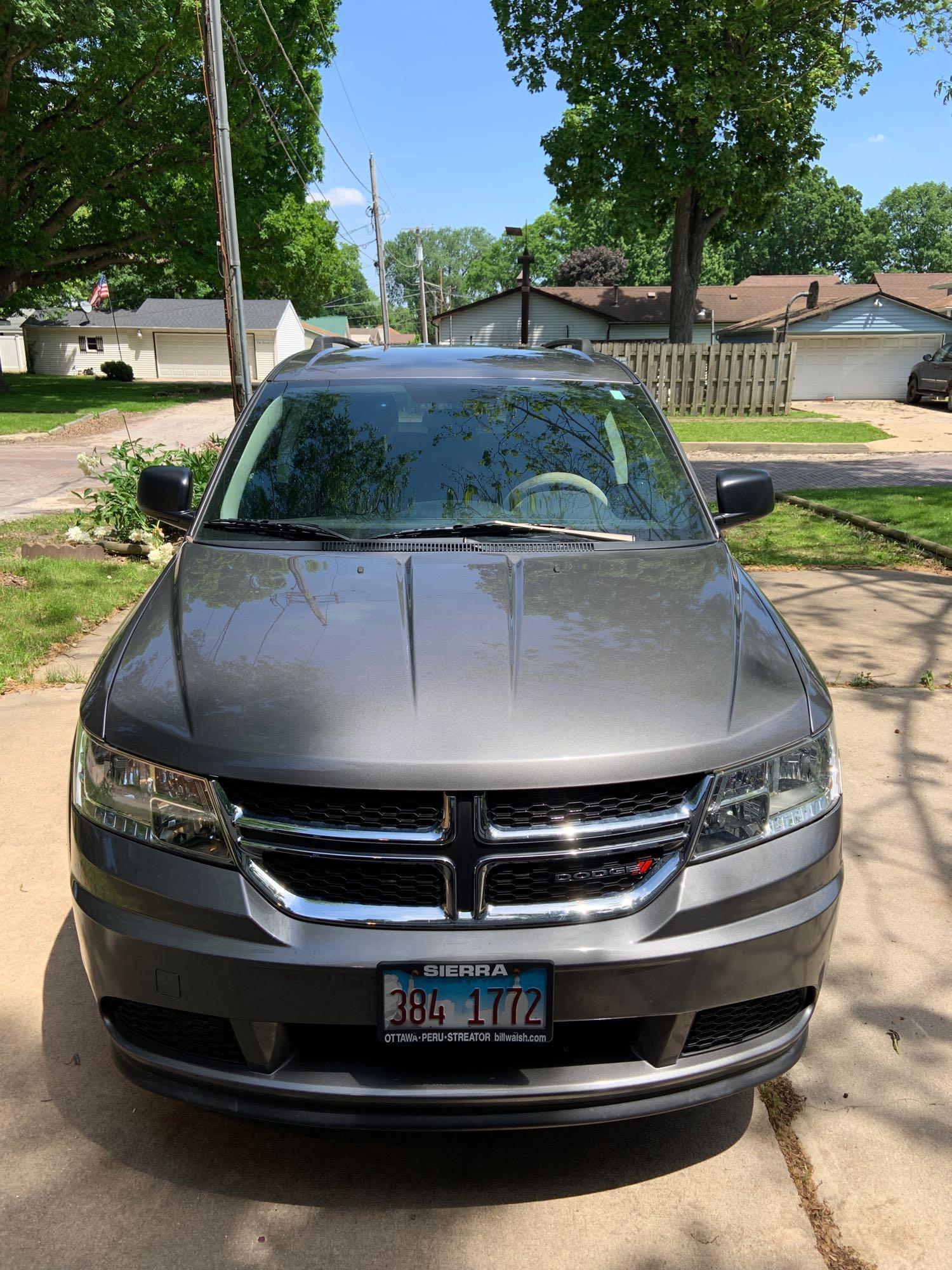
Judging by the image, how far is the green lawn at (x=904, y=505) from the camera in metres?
9.22

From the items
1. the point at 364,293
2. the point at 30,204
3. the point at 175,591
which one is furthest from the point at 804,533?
the point at 364,293

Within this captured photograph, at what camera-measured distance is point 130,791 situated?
212 centimetres

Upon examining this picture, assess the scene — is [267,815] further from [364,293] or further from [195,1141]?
[364,293]

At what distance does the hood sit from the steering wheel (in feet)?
1.38

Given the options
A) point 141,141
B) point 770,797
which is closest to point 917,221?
point 141,141

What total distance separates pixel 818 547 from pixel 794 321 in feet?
112

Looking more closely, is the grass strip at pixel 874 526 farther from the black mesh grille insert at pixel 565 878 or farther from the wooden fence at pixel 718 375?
the wooden fence at pixel 718 375

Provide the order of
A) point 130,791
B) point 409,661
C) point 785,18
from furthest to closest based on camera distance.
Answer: point 785,18, point 409,661, point 130,791

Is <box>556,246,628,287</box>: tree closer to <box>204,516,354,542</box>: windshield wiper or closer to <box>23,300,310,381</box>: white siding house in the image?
<box>23,300,310,381</box>: white siding house

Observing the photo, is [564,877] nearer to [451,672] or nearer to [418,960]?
[418,960]

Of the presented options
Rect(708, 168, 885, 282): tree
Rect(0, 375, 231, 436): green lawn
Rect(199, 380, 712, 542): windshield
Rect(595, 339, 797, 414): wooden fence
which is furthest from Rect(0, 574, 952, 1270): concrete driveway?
Rect(708, 168, 885, 282): tree

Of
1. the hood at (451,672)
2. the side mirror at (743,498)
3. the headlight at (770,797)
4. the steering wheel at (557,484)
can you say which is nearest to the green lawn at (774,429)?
the side mirror at (743,498)

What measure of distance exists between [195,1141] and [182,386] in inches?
1792

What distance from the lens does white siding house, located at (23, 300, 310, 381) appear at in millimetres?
57125
